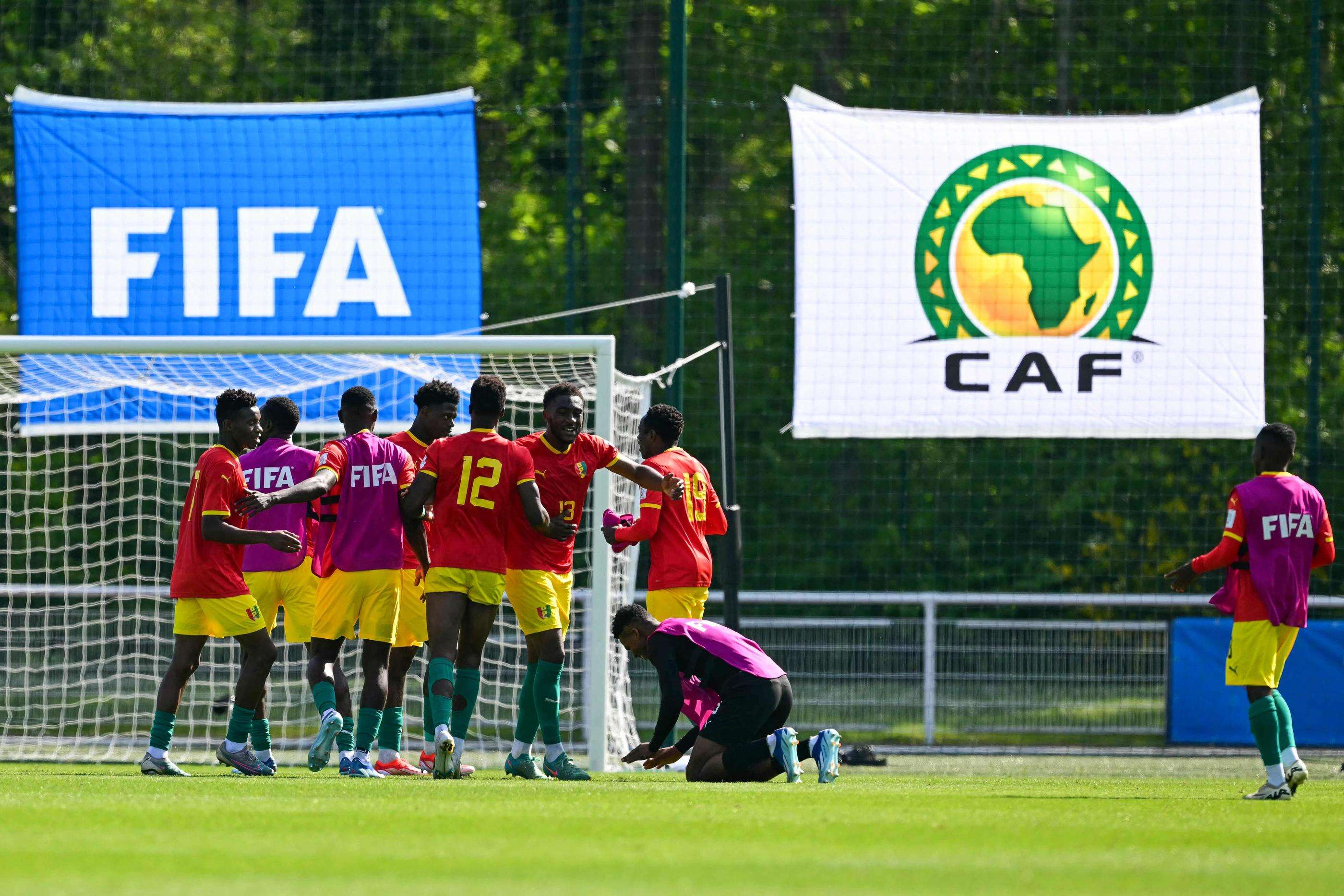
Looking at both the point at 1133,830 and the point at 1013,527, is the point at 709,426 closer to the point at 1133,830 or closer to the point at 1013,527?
the point at 1013,527

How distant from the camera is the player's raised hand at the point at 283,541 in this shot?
8125 millimetres

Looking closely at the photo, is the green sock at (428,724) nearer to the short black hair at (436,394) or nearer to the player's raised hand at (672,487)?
the short black hair at (436,394)

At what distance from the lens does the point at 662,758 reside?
7906 mm

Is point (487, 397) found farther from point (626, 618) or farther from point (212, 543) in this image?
point (212, 543)

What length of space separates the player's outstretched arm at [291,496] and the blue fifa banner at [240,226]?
17.3 feet

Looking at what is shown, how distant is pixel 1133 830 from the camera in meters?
6.33

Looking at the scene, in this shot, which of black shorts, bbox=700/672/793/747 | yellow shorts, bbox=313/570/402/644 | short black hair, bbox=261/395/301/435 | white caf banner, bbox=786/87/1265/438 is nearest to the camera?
black shorts, bbox=700/672/793/747

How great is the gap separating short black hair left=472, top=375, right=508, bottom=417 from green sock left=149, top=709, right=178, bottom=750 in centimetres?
213

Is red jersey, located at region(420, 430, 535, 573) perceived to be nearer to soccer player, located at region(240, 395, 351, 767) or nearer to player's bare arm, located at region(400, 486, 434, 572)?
player's bare arm, located at region(400, 486, 434, 572)

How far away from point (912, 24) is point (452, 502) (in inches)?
592

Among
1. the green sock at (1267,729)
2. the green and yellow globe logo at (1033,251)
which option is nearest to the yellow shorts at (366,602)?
the green sock at (1267,729)

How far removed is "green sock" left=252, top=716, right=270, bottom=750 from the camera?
28.4 feet

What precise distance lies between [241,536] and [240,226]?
19.8 ft

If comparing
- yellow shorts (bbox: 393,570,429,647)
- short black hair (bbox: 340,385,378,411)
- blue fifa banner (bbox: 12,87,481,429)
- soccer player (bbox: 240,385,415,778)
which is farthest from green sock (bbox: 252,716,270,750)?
blue fifa banner (bbox: 12,87,481,429)
